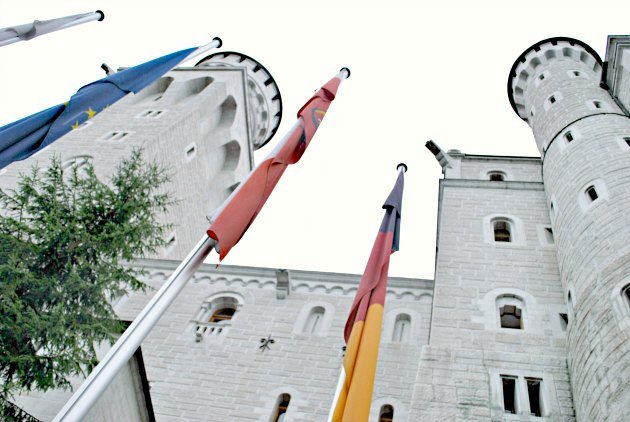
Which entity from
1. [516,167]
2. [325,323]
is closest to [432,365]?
[325,323]

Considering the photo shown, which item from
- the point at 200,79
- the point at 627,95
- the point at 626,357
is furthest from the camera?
the point at 200,79

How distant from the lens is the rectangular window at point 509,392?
877cm

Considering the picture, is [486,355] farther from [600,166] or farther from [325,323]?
[600,166]

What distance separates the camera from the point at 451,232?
13.0 metres

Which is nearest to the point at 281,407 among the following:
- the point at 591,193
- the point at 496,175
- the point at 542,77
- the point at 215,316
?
the point at 215,316

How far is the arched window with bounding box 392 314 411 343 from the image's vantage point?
12121 millimetres

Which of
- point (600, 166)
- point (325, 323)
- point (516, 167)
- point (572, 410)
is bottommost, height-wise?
point (572, 410)

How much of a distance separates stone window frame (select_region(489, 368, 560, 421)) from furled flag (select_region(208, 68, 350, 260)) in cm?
415

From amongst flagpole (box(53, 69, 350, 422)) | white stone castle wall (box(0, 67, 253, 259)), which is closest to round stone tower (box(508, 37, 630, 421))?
flagpole (box(53, 69, 350, 422))

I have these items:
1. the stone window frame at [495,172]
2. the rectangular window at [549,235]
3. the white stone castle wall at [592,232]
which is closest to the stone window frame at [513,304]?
the white stone castle wall at [592,232]

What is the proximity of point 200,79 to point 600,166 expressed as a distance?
15.4 metres

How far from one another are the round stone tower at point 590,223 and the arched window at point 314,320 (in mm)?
4865

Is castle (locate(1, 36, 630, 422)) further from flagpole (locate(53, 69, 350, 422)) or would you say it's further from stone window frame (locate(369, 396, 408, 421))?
flagpole (locate(53, 69, 350, 422))

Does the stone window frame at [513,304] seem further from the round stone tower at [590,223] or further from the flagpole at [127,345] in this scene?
the flagpole at [127,345]
